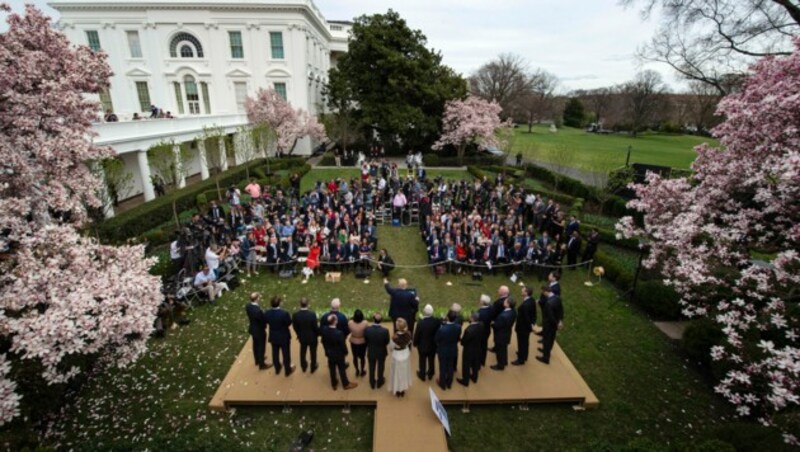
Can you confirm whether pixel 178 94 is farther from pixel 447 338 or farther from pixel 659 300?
pixel 659 300

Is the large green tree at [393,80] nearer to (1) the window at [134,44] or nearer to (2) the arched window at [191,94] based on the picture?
(2) the arched window at [191,94]

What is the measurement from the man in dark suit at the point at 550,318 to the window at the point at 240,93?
38.3 metres

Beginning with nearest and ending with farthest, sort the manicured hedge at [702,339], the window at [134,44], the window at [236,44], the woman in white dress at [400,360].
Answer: the woman in white dress at [400,360]
the manicured hedge at [702,339]
the window at [134,44]
the window at [236,44]

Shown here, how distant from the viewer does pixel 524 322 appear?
8.39 meters

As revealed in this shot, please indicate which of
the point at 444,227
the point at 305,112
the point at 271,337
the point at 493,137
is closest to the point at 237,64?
the point at 305,112

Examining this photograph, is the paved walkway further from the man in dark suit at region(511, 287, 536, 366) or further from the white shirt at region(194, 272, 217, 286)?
the white shirt at region(194, 272, 217, 286)

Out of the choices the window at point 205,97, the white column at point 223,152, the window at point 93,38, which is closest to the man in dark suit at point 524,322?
the white column at point 223,152

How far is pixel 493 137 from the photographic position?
33.9 meters

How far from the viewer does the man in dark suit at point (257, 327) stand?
309 inches

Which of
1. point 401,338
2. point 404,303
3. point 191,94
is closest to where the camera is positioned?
point 401,338

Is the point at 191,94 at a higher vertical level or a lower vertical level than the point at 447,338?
higher

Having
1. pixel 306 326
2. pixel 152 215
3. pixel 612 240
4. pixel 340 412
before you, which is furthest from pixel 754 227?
pixel 152 215

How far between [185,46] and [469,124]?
2833 centimetres

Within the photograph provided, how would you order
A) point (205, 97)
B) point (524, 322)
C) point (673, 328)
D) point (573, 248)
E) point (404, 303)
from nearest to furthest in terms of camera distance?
1. point (524, 322)
2. point (404, 303)
3. point (673, 328)
4. point (573, 248)
5. point (205, 97)
